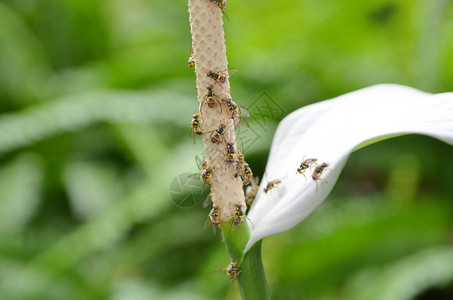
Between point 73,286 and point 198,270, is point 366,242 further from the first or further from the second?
point 73,286

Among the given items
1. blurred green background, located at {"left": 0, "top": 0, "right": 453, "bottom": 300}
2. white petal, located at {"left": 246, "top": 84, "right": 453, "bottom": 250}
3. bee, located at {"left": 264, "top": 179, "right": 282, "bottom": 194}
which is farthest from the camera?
blurred green background, located at {"left": 0, "top": 0, "right": 453, "bottom": 300}

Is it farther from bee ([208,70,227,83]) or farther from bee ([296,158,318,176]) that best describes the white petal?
A: bee ([208,70,227,83])

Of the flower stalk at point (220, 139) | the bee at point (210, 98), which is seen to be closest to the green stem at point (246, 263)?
the flower stalk at point (220, 139)

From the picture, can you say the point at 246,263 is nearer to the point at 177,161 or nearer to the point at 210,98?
the point at 210,98

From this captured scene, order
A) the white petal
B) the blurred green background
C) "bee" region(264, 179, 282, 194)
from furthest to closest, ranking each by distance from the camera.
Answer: the blurred green background
"bee" region(264, 179, 282, 194)
the white petal

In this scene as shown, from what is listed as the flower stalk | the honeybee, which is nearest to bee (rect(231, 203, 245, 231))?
the flower stalk

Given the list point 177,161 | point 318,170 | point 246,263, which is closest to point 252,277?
point 246,263
